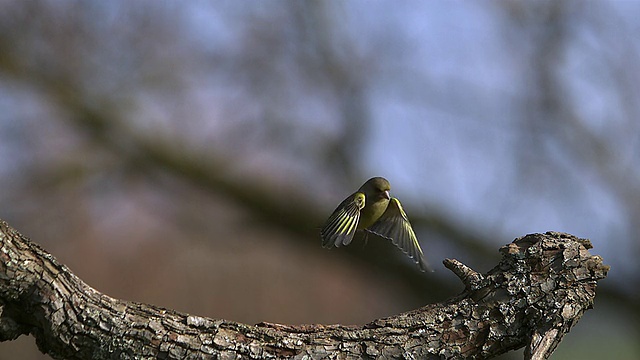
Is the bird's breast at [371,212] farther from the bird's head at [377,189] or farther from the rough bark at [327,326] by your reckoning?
the rough bark at [327,326]

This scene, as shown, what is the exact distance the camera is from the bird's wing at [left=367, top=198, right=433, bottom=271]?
3656mm

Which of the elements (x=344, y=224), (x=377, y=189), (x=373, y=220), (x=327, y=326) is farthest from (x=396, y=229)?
(x=327, y=326)

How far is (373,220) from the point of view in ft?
12.0

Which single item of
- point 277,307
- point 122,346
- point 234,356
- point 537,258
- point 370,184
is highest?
point 277,307

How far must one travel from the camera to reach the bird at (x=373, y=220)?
10.8ft

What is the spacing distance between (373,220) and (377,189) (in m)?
0.18

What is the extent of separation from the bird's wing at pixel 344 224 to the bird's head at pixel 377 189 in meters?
0.03

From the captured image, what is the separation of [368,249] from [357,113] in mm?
1498

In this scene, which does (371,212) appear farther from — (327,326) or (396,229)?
(327,326)

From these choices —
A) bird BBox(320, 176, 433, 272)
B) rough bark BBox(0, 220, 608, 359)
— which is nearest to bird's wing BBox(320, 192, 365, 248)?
bird BBox(320, 176, 433, 272)

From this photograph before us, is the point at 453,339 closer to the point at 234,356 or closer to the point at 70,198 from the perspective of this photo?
the point at 234,356

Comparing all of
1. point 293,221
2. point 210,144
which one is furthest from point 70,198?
point 293,221

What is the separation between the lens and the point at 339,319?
384 inches

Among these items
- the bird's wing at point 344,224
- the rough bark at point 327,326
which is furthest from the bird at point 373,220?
the rough bark at point 327,326
